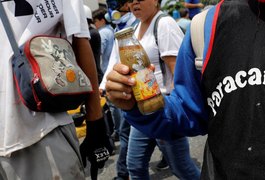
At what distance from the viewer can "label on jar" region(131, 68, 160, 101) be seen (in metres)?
1.33

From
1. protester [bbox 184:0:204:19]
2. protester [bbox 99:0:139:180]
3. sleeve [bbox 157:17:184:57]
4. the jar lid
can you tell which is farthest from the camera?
protester [bbox 184:0:204:19]

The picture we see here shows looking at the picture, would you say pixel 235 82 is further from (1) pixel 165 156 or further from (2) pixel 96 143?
(1) pixel 165 156

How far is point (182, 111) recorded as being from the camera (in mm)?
1465

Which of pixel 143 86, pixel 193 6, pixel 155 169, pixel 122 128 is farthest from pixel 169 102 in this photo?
pixel 193 6

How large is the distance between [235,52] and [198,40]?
18cm

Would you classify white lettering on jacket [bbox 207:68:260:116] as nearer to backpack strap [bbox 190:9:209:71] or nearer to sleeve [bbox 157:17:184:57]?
backpack strap [bbox 190:9:209:71]

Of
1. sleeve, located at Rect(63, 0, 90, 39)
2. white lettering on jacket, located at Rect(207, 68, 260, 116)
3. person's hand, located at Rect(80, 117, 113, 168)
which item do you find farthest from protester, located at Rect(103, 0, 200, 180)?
white lettering on jacket, located at Rect(207, 68, 260, 116)

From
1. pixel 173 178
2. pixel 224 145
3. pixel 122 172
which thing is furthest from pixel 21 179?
pixel 173 178

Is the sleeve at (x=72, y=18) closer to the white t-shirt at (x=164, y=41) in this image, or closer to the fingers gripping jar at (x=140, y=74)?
the fingers gripping jar at (x=140, y=74)

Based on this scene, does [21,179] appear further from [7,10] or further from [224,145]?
[224,145]

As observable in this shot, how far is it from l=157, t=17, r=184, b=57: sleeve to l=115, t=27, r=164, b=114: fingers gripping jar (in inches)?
51.8

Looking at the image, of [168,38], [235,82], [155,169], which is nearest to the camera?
[235,82]

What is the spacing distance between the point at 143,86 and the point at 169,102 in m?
0.20

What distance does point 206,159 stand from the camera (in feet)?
4.33
